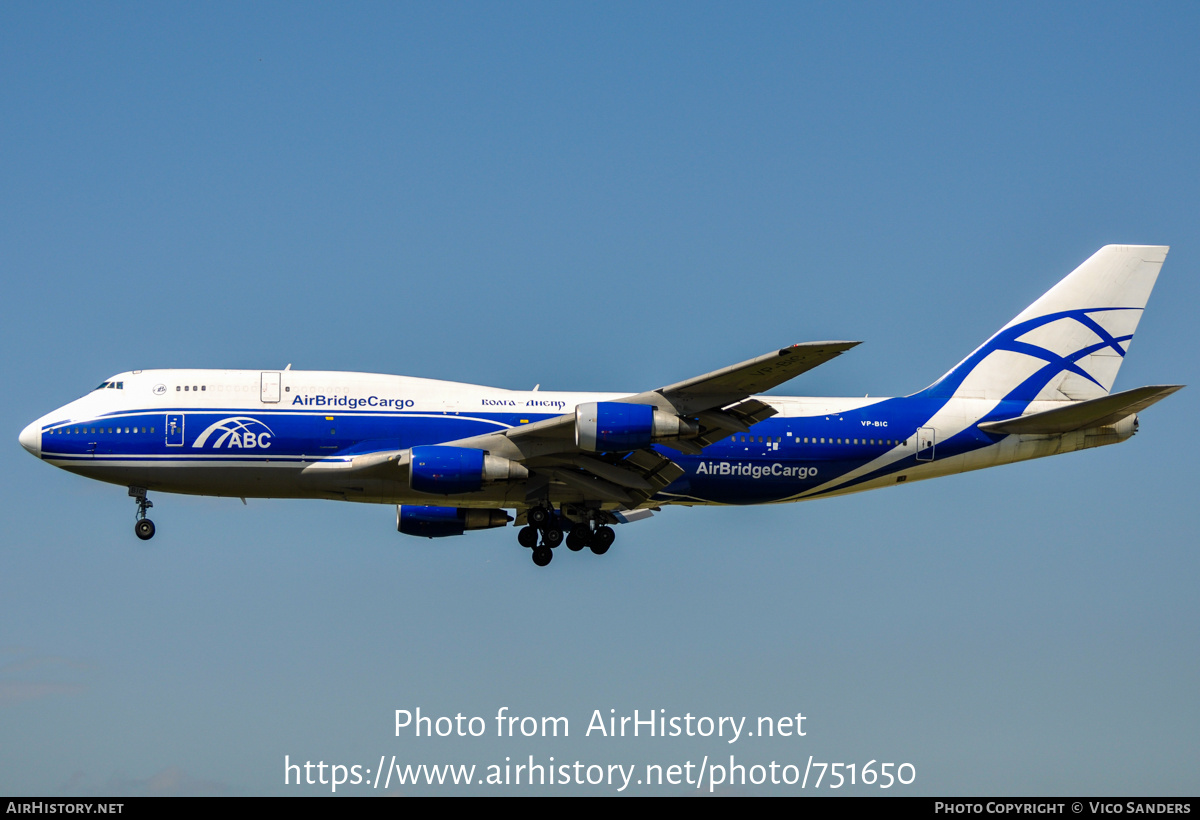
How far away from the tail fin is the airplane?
0.66 feet

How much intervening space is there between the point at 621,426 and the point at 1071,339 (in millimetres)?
16609

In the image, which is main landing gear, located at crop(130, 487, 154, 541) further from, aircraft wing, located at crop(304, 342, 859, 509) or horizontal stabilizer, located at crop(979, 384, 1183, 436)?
horizontal stabilizer, located at crop(979, 384, 1183, 436)

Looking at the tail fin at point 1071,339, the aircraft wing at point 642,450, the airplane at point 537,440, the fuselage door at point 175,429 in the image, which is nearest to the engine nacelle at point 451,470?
the airplane at point 537,440

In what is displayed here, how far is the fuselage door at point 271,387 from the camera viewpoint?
3391 centimetres

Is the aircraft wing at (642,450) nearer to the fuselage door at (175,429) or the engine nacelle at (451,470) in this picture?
the engine nacelle at (451,470)

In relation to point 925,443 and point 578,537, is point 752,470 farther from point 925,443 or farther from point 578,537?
point 925,443

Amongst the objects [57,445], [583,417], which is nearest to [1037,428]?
[583,417]

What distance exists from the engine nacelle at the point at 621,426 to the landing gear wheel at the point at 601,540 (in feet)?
16.5

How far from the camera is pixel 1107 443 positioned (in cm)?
3672

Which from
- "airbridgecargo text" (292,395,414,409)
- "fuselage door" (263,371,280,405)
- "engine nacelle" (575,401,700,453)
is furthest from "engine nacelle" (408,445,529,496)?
"fuselage door" (263,371,280,405)

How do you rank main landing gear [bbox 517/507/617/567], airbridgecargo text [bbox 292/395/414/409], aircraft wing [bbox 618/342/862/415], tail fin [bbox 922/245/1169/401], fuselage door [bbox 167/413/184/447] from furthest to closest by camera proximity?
tail fin [bbox 922/245/1169/401]
main landing gear [bbox 517/507/617/567]
airbridgecargo text [bbox 292/395/414/409]
fuselage door [bbox 167/413/184/447]
aircraft wing [bbox 618/342/862/415]

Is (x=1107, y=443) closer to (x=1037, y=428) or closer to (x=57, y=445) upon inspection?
(x=1037, y=428)

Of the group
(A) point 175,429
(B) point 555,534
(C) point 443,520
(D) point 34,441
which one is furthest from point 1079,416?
(D) point 34,441

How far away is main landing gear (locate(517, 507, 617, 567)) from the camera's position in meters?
35.1
